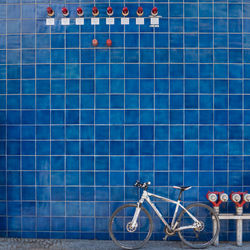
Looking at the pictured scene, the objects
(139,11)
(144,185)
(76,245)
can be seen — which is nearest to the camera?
Result: (144,185)

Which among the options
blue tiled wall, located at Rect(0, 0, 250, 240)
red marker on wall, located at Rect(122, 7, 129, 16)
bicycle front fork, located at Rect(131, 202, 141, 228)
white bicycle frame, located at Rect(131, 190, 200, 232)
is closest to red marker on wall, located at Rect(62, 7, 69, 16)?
blue tiled wall, located at Rect(0, 0, 250, 240)

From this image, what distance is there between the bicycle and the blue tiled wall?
186 millimetres

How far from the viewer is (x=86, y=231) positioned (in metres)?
4.39

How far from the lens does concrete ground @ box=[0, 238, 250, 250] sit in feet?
13.5

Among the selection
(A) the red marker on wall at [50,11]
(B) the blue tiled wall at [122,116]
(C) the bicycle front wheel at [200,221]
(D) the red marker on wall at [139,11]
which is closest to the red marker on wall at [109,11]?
(B) the blue tiled wall at [122,116]

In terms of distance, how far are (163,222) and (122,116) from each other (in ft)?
5.72

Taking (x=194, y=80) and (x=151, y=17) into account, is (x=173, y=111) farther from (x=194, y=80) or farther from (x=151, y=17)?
(x=151, y=17)

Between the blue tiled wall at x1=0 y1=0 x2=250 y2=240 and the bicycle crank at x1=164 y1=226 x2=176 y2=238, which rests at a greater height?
the blue tiled wall at x1=0 y1=0 x2=250 y2=240

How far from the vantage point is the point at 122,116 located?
4383 millimetres

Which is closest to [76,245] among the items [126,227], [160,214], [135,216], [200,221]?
[126,227]

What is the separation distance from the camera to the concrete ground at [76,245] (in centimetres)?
411

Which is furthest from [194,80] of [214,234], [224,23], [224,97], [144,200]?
[214,234]

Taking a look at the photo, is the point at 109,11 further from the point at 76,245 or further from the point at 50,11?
the point at 76,245

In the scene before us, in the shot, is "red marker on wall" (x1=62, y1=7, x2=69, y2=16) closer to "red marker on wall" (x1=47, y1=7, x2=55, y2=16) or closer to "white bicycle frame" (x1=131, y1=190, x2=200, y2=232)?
"red marker on wall" (x1=47, y1=7, x2=55, y2=16)
